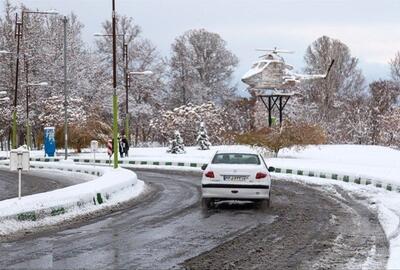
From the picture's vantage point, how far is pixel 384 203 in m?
16.2

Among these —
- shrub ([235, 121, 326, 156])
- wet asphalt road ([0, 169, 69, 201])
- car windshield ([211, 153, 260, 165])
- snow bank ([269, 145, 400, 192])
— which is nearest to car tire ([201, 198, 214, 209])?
car windshield ([211, 153, 260, 165])

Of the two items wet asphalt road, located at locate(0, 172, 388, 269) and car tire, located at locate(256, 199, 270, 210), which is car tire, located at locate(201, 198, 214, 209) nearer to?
wet asphalt road, located at locate(0, 172, 388, 269)

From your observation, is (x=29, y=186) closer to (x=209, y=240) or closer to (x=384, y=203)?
(x=384, y=203)

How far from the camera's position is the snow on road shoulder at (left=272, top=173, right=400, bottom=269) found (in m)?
9.65

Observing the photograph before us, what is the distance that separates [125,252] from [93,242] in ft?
3.62

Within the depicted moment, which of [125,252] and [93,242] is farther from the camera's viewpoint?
→ [93,242]

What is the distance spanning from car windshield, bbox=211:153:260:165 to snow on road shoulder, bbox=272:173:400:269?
3099 mm

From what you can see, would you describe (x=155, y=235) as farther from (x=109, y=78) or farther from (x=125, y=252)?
(x=109, y=78)

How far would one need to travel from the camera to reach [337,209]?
50.5ft

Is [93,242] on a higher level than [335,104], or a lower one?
lower

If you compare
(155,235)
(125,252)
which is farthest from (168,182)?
(125,252)

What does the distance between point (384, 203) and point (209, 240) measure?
723 cm

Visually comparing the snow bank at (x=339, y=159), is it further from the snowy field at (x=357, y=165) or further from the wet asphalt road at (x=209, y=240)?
the wet asphalt road at (x=209, y=240)

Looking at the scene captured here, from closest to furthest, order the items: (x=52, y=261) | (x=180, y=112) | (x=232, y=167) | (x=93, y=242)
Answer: (x=52, y=261) < (x=93, y=242) < (x=232, y=167) < (x=180, y=112)
